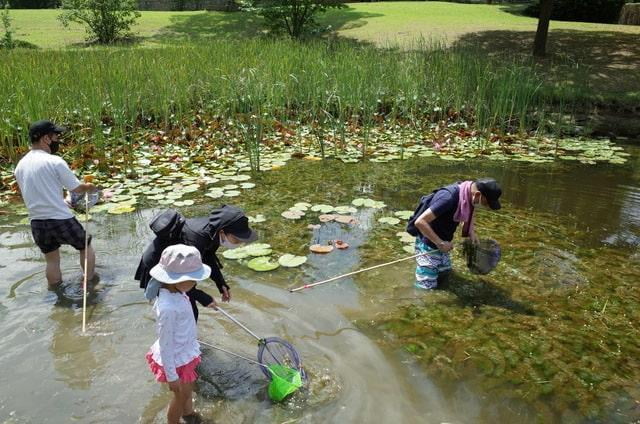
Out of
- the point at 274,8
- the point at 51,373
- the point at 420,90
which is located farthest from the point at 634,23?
the point at 51,373

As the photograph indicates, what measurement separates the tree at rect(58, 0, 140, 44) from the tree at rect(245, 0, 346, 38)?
192 inches

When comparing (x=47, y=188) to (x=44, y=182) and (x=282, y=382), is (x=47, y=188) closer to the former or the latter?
(x=44, y=182)

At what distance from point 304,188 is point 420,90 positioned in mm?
3718

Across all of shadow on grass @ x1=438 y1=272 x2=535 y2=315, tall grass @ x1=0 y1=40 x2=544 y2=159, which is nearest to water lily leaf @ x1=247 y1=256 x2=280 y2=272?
shadow on grass @ x1=438 y1=272 x2=535 y2=315

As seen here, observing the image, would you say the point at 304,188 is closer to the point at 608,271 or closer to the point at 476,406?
the point at 608,271

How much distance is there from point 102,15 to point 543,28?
14.6 m

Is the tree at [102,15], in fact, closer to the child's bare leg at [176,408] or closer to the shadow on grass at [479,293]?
the shadow on grass at [479,293]

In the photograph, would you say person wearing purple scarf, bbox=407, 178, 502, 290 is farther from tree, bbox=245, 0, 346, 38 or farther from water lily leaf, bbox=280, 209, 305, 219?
tree, bbox=245, 0, 346, 38

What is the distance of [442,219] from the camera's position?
13.5 feet

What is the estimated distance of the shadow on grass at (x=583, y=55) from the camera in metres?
10.6

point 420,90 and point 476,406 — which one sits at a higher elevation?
point 420,90

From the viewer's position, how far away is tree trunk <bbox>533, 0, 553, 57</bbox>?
505 inches

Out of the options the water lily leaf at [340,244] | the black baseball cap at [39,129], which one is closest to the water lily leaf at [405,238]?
the water lily leaf at [340,244]

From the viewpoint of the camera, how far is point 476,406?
2980 millimetres
